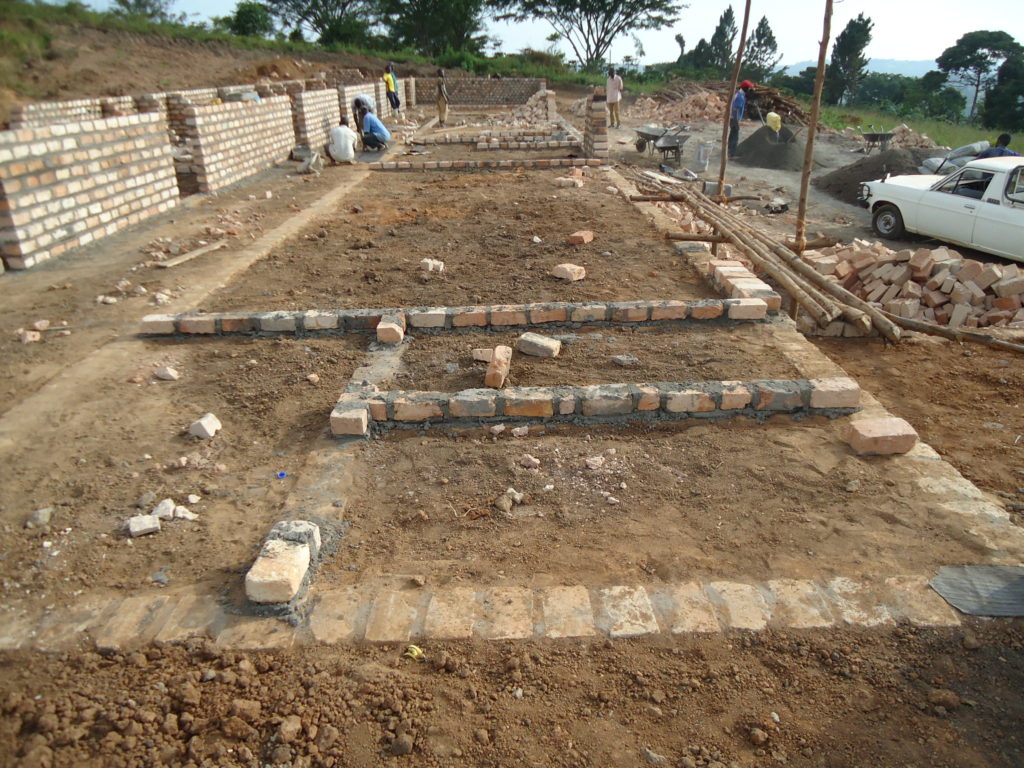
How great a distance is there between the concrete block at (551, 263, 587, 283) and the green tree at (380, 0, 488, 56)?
136 ft

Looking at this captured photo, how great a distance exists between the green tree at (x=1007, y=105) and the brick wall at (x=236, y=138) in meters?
38.1

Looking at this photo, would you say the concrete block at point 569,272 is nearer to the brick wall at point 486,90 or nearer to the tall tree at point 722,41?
the brick wall at point 486,90

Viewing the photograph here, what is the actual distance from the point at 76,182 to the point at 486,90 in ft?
89.5

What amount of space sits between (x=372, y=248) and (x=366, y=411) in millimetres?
4153

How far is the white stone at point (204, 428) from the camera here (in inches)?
158

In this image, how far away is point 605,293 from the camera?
244 inches

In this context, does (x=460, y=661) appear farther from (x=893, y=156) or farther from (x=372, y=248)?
(x=893, y=156)

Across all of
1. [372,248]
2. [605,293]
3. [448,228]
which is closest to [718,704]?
[605,293]

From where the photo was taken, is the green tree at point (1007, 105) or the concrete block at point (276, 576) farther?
the green tree at point (1007, 105)

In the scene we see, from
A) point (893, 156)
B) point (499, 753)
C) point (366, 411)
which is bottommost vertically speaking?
point (499, 753)

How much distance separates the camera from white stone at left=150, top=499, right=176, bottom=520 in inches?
131

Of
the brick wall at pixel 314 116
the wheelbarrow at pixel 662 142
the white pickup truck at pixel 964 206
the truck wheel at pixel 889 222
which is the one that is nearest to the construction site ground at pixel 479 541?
the white pickup truck at pixel 964 206

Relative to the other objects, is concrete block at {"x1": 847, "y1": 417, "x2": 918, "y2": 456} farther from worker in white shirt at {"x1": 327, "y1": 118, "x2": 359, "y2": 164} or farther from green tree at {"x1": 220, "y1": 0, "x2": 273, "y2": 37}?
green tree at {"x1": 220, "y1": 0, "x2": 273, "y2": 37}

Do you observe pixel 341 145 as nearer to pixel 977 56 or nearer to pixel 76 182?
pixel 76 182
